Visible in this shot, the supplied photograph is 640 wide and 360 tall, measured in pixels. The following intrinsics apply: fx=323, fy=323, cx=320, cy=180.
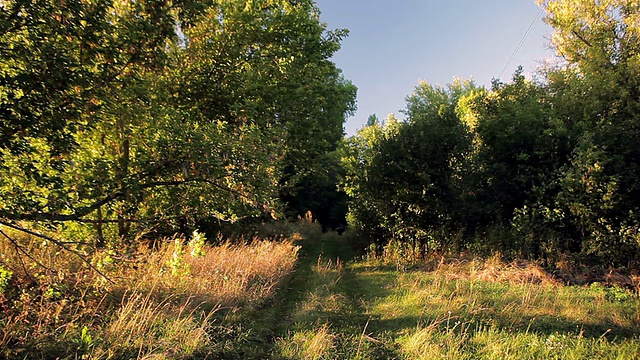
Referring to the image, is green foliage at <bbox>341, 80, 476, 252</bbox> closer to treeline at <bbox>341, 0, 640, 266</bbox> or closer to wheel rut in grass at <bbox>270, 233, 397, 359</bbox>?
treeline at <bbox>341, 0, 640, 266</bbox>

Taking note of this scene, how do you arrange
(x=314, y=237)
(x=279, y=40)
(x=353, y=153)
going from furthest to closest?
(x=314, y=237) < (x=353, y=153) < (x=279, y=40)

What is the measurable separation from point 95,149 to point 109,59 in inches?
119

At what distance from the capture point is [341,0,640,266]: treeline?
385 inches

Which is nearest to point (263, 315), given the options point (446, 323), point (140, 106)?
point (446, 323)

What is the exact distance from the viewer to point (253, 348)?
454 cm

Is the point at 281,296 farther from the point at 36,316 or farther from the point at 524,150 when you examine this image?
the point at 524,150

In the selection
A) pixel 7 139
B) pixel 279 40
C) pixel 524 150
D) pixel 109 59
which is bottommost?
pixel 7 139

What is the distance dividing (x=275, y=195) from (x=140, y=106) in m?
3.33

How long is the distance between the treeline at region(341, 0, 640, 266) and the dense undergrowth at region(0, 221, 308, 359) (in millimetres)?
8320

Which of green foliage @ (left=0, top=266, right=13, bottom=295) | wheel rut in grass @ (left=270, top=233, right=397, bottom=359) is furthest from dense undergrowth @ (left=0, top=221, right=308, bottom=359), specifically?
wheel rut in grass @ (left=270, top=233, right=397, bottom=359)

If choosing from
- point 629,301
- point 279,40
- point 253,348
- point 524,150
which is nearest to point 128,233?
point 253,348

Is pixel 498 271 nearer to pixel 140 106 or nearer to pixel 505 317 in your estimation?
pixel 505 317

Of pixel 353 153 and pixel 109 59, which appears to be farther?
pixel 353 153

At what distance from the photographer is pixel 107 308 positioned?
15.5ft
